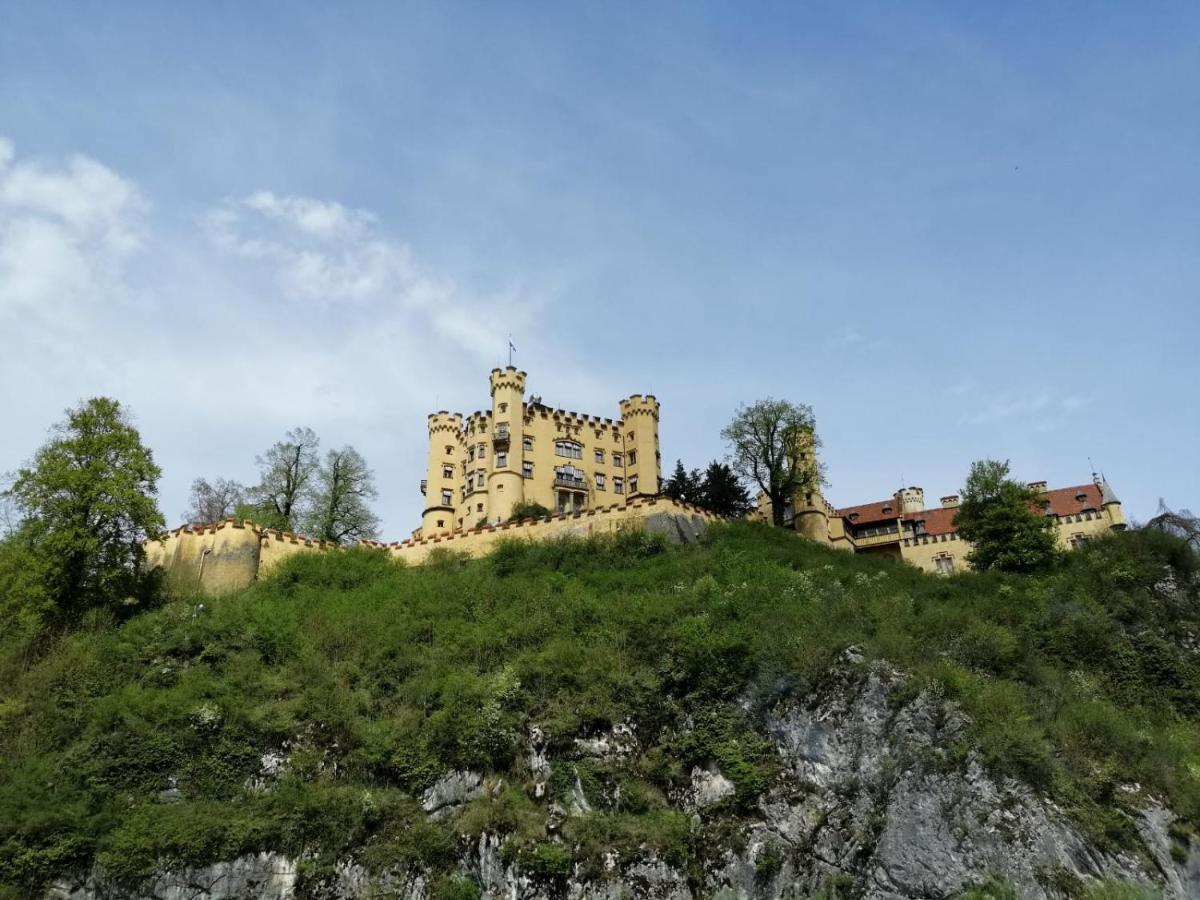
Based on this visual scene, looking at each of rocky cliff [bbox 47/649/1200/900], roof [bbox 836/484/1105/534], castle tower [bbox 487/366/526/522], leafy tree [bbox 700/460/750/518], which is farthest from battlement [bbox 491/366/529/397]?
rocky cliff [bbox 47/649/1200/900]

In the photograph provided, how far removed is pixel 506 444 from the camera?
6169cm

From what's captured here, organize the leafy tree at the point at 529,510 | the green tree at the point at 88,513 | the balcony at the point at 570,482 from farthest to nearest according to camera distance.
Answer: the balcony at the point at 570,482
the leafy tree at the point at 529,510
the green tree at the point at 88,513

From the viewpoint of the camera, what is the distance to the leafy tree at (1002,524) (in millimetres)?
46406

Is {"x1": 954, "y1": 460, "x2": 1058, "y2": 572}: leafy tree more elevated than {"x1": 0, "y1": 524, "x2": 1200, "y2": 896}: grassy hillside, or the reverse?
{"x1": 954, "y1": 460, "x2": 1058, "y2": 572}: leafy tree

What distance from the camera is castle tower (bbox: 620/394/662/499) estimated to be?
2537 inches

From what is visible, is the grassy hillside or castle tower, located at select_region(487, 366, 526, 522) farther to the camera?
castle tower, located at select_region(487, 366, 526, 522)

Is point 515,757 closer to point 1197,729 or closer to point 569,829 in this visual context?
point 569,829

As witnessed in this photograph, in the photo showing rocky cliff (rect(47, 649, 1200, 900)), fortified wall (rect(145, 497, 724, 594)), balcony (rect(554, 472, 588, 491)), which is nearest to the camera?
rocky cliff (rect(47, 649, 1200, 900))

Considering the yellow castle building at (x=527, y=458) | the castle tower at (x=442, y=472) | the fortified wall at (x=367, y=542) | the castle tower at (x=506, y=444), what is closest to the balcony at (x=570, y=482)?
the yellow castle building at (x=527, y=458)

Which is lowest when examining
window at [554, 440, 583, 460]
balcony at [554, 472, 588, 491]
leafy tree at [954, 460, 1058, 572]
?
leafy tree at [954, 460, 1058, 572]

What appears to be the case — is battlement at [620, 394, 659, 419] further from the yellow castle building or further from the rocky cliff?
the rocky cliff

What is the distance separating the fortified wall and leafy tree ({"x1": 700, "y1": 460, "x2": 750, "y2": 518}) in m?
7.20

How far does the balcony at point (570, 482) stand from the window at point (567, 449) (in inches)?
61.2

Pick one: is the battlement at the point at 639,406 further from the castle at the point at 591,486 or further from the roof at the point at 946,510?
the roof at the point at 946,510
